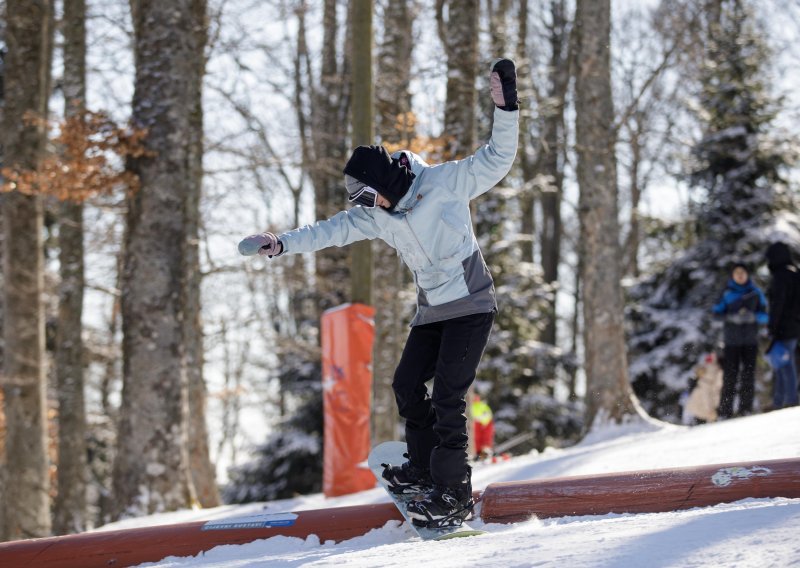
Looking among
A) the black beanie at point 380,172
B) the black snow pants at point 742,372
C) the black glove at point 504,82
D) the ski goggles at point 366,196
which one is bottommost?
the black snow pants at point 742,372

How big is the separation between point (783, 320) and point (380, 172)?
6.35 meters

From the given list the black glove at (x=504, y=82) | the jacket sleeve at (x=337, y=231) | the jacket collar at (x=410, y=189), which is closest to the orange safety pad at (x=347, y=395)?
the jacket sleeve at (x=337, y=231)

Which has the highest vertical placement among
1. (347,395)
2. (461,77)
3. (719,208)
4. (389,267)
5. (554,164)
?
(554,164)

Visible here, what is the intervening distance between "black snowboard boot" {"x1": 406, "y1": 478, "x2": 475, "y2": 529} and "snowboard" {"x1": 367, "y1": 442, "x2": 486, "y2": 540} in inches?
1.2

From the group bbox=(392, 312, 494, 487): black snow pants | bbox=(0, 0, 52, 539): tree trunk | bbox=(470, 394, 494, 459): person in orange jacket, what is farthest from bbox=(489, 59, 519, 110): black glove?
bbox=(470, 394, 494, 459): person in orange jacket

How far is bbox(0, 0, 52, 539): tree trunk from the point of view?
11.9m

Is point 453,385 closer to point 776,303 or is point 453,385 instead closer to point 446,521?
point 446,521

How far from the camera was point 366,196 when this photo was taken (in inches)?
183

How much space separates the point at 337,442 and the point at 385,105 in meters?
6.40

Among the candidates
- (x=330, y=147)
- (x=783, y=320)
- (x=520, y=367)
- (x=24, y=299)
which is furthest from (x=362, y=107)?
(x=520, y=367)

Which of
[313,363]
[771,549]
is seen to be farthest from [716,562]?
[313,363]

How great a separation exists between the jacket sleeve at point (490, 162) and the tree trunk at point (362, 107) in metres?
5.39

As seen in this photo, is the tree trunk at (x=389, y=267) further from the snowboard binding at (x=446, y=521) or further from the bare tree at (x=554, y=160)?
the bare tree at (x=554, y=160)

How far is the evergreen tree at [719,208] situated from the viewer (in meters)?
16.5
